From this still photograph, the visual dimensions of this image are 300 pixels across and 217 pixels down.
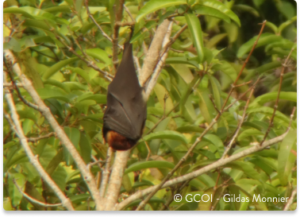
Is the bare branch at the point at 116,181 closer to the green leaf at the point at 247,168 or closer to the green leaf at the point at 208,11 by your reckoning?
the green leaf at the point at 247,168

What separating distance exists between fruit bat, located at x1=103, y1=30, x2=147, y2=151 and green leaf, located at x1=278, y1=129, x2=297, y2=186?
3.74 ft

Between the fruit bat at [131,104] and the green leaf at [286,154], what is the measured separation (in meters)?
1.14

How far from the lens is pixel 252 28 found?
587 cm


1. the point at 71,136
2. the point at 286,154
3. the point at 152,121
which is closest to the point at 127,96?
the point at 152,121

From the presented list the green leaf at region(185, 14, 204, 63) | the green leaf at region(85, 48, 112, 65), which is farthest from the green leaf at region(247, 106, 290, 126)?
the green leaf at region(85, 48, 112, 65)

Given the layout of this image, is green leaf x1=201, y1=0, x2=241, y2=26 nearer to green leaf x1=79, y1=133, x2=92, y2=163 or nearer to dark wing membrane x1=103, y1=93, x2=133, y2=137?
dark wing membrane x1=103, y1=93, x2=133, y2=137

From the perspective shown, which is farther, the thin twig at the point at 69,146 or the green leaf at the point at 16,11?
the green leaf at the point at 16,11

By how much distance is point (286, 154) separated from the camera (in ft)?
8.09

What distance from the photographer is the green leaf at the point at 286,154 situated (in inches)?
95.8

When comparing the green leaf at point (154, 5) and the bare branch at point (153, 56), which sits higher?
the green leaf at point (154, 5)

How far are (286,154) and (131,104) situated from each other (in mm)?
1431

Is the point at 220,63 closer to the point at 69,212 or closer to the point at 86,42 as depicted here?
the point at 86,42

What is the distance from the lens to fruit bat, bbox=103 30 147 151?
314cm

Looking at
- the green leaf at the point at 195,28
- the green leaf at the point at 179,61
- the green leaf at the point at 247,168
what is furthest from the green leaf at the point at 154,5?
the green leaf at the point at 247,168
